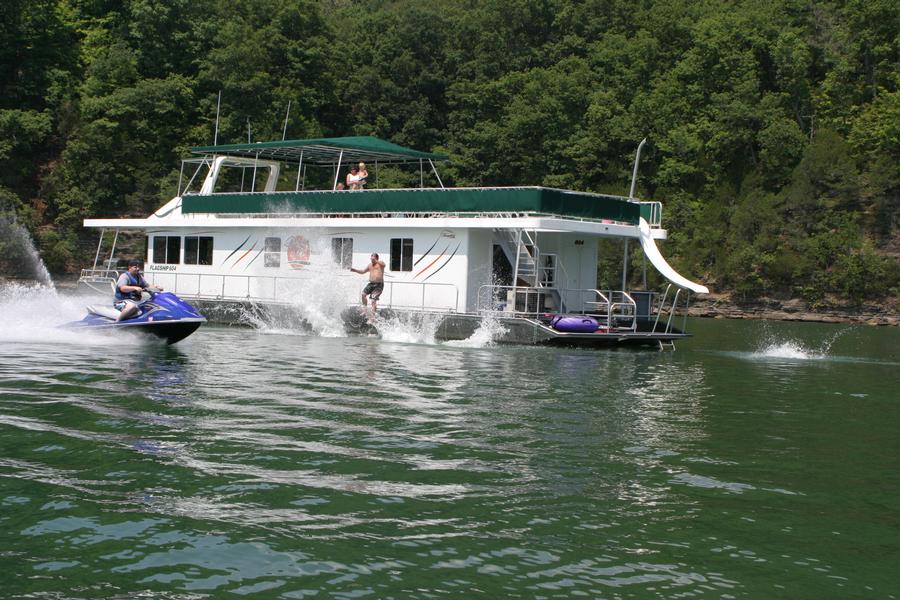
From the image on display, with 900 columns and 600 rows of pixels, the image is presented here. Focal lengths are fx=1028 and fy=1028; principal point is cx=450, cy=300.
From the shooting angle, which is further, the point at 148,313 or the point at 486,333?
the point at 486,333

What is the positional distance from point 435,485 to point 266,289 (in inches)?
791

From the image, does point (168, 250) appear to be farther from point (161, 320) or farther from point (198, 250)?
point (161, 320)

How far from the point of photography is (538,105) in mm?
64188

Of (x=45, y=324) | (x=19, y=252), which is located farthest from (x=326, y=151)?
(x=19, y=252)

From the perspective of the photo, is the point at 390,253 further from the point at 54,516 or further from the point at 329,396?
the point at 54,516

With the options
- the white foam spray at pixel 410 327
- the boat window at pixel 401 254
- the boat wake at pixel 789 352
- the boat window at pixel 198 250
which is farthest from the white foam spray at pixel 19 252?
the boat wake at pixel 789 352

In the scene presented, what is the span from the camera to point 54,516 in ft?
26.0

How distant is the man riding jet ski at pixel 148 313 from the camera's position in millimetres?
20750

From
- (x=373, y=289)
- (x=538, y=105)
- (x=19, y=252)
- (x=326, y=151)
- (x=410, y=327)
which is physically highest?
(x=538, y=105)

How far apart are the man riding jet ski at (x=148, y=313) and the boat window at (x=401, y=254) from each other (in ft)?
21.4

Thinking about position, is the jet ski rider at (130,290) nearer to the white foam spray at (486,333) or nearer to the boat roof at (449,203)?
the boat roof at (449,203)

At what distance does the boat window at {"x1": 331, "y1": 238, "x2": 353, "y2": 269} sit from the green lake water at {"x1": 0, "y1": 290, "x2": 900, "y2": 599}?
9650mm

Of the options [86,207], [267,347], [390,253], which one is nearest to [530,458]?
[267,347]

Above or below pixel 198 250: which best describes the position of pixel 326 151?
above
